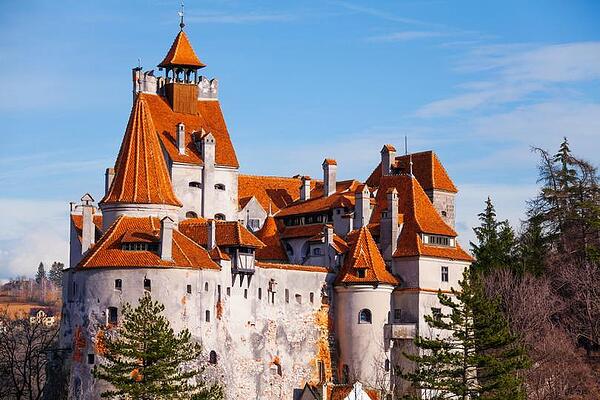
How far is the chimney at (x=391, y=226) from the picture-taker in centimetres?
10150

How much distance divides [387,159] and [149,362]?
1390 inches

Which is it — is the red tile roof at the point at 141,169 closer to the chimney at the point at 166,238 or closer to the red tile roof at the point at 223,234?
the red tile roof at the point at 223,234

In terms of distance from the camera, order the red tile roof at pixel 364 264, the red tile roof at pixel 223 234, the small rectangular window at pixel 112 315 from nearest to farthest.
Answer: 1. the small rectangular window at pixel 112 315
2. the red tile roof at pixel 223 234
3. the red tile roof at pixel 364 264

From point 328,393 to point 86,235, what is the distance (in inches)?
780

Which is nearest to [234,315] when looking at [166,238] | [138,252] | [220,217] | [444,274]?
[166,238]

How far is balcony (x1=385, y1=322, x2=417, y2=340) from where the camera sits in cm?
9938

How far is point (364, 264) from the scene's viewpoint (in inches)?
3927

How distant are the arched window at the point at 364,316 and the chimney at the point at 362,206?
706cm

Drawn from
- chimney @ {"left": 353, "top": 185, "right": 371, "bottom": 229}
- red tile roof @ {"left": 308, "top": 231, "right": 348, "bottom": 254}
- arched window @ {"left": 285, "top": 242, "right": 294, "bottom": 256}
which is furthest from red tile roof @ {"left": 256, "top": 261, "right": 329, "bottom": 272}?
chimney @ {"left": 353, "top": 185, "right": 371, "bottom": 229}

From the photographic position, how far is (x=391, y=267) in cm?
10181

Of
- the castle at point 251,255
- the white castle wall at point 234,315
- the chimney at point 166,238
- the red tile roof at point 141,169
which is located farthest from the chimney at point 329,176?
the chimney at point 166,238

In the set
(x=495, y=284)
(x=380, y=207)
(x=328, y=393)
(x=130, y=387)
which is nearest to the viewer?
(x=130, y=387)

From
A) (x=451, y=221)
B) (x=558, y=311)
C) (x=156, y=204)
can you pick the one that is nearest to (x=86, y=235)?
(x=156, y=204)

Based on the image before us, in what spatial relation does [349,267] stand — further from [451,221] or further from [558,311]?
[558,311]
